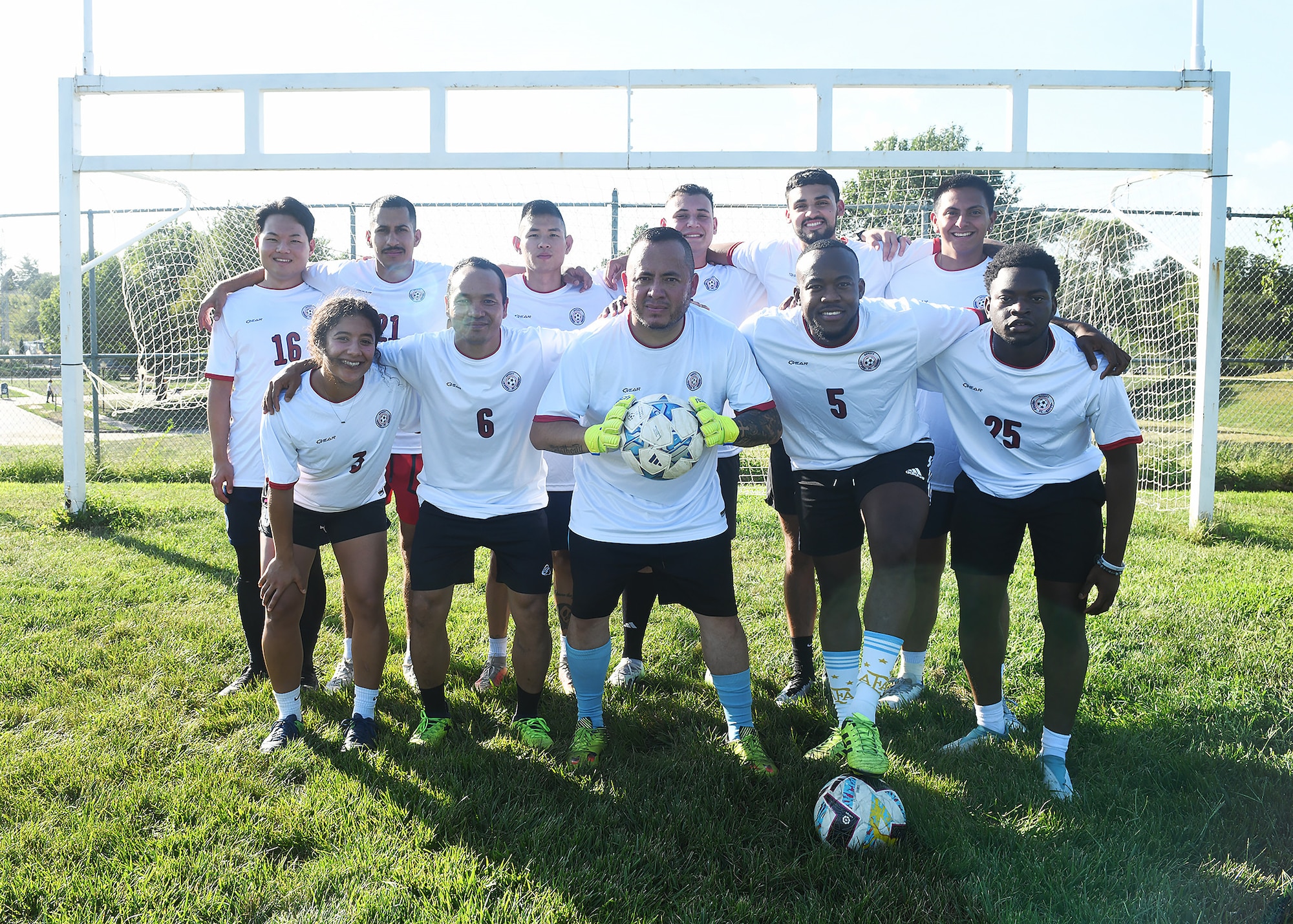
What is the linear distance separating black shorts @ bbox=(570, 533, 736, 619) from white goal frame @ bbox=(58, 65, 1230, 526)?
4.18 m

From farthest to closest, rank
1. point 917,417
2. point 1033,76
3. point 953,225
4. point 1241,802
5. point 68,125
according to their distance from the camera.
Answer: point 68,125
point 1033,76
point 953,225
point 917,417
point 1241,802

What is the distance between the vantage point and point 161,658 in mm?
4375

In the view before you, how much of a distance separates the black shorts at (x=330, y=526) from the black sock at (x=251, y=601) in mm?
610

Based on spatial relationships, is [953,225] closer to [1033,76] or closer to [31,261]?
[1033,76]

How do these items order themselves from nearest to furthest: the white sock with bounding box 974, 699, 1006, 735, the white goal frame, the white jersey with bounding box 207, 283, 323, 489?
1. the white sock with bounding box 974, 699, 1006, 735
2. the white jersey with bounding box 207, 283, 323, 489
3. the white goal frame

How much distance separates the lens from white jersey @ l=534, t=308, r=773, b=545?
330 centimetres

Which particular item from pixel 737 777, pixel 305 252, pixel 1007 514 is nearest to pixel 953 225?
pixel 1007 514

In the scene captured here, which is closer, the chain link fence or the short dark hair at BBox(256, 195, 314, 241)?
the short dark hair at BBox(256, 195, 314, 241)

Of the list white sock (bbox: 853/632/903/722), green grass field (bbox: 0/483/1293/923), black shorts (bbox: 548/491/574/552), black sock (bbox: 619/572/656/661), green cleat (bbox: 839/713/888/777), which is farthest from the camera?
black sock (bbox: 619/572/656/661)

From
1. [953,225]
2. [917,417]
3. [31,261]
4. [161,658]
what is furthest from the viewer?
[31,261]

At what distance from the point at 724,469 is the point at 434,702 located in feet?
5.81

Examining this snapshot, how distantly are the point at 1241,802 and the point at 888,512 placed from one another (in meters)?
1.62

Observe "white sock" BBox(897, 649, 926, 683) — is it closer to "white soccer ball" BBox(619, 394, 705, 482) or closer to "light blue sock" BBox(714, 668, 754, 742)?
"light blue sock" BBox(714, 668, 754, 742)

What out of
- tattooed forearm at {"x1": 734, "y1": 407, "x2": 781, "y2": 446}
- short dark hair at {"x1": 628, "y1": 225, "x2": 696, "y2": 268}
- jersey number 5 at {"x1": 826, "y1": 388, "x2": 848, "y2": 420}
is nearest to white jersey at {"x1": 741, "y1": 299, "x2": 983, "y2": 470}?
jersey number 5 at {"x1": 826, "y1": 388, "x2": 848, "y2": 420}
